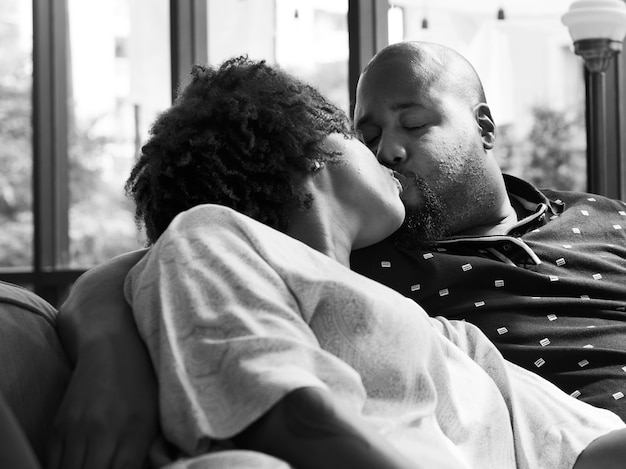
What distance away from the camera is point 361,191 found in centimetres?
133

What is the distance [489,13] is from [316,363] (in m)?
3.52

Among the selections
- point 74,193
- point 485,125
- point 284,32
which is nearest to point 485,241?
point 485,125

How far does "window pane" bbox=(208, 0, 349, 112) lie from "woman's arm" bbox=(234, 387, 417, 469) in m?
3.82

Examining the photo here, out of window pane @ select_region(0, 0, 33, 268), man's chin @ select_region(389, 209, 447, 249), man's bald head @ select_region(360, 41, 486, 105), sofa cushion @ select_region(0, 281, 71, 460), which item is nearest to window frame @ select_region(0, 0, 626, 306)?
window pane @ select_region(0, 0, 33, 268)

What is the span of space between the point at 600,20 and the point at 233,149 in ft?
6.63

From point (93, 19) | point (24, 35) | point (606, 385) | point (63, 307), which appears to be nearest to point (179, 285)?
point (63, 307)

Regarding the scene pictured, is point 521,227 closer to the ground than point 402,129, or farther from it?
closer to the ground

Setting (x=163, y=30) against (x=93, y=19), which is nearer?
(x=163, y=30)

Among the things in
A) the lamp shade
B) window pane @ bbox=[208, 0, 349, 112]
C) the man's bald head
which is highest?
window pane @ bbox=[208, 0, 349, 112]

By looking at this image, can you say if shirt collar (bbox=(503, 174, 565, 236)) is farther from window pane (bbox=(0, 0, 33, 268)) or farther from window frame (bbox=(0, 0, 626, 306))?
window pane (bbox=(0, 0, 33, 268))

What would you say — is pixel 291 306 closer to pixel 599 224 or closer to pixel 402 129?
pixel 402 129

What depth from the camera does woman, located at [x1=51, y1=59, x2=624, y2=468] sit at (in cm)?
87

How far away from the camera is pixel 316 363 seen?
0.92 m

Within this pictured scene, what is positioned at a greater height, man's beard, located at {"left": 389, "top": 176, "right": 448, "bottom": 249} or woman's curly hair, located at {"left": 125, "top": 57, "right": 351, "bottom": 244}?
woman's curly hair, located at {"left": 125, "top": 57, "right": 351, "bottom": 244}
